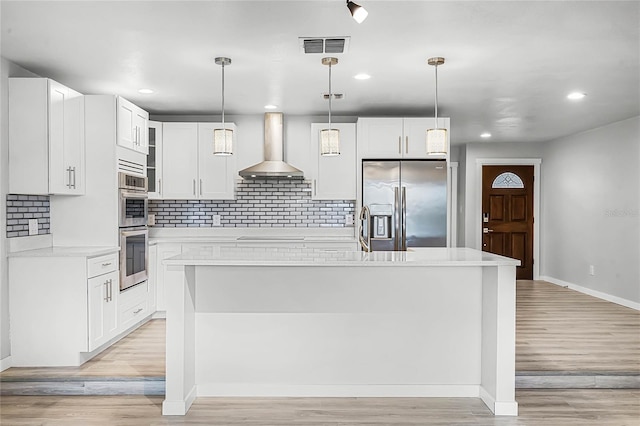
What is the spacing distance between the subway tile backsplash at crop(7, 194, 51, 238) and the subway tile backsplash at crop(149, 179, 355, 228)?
1.90m

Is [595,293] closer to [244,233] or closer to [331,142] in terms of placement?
[244,233]

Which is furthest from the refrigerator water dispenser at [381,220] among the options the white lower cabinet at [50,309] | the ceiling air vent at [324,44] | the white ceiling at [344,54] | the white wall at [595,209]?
the white wall at [595,209]

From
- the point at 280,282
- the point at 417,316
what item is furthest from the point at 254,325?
the point at 417,316

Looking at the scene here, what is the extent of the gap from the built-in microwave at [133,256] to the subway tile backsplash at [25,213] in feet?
2.12

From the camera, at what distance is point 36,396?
3518 millimetres

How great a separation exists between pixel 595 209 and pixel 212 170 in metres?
5.21

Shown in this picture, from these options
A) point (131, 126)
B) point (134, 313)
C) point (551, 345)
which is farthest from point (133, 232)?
point (551, 345)

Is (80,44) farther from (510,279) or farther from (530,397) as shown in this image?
(530,397)

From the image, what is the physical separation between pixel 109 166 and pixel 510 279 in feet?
11.4

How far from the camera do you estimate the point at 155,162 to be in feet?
19.5

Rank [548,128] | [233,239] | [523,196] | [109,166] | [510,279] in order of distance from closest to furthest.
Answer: [510,279] → [109,166] → [233,239] → [548,128] → [523,196]

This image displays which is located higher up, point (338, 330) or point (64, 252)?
point (64, 252)

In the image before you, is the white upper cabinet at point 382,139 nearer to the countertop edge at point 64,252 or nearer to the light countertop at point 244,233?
the light countertop at point 244,233

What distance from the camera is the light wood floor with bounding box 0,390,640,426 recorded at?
306 cm
